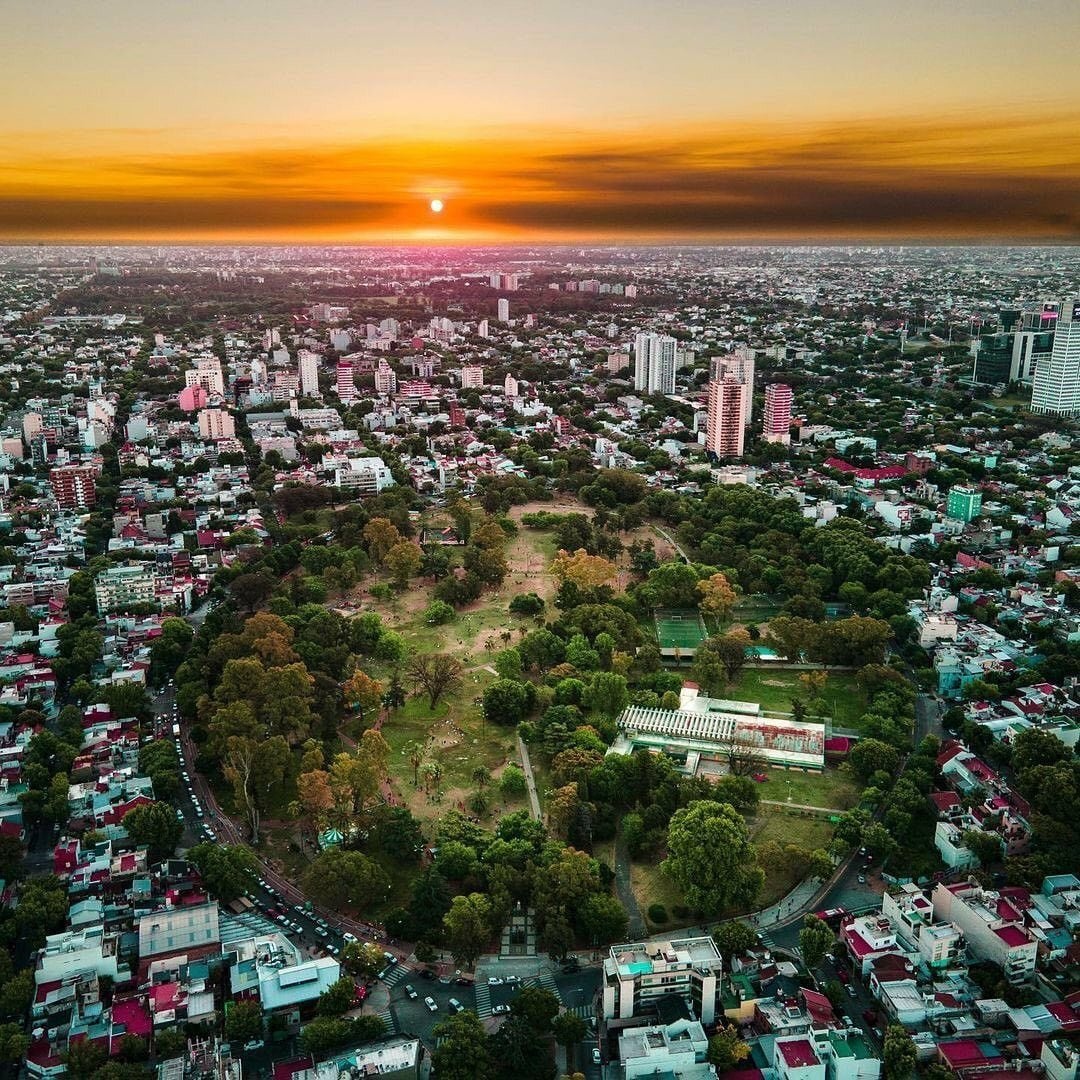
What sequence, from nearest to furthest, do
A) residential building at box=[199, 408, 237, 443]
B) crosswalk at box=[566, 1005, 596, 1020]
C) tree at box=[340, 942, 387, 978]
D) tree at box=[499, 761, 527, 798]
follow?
crosswalk at box=[566, 1005, 596, 1020]
tree at box=[340, 942, 387, 978]
tree at box=[499, 761, 527, 798]
residential building at box=[199, 408, 237, 443]

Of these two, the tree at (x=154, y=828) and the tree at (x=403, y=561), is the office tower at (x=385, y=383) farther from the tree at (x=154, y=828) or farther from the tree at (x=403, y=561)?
the tree at (x=154, y=828)

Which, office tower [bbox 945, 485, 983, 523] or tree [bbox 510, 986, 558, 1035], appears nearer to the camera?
tree [bbox 510, 986, 558, 1035]

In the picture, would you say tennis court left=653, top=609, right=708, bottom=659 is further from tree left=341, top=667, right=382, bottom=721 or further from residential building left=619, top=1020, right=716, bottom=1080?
residential building left=619, top=1020, right=716, bottom=1080

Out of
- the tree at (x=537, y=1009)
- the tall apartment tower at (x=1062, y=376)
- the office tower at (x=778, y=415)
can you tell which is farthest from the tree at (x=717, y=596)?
the tall apartment tower at (x=1062, y=376)

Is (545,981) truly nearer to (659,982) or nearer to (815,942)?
(659,982)

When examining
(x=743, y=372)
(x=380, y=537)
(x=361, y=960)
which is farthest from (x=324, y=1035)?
(x=743, y=372)

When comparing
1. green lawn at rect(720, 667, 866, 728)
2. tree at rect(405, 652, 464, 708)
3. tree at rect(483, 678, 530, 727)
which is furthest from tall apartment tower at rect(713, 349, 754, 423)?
tree at rect(483, 678, 530, 727)
